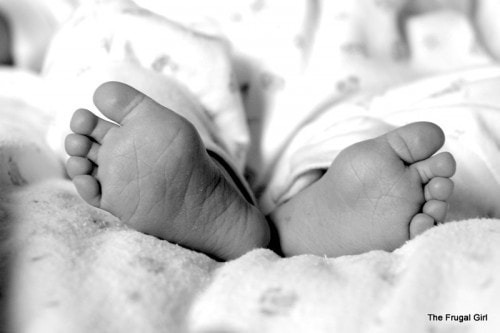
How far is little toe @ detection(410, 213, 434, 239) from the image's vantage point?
0.54 meters

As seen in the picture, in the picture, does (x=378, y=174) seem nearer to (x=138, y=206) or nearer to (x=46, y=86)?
(x=138, y=206)

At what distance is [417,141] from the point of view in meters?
0.54

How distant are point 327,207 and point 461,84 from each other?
0.30 meters

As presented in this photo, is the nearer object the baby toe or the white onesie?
the baby toe

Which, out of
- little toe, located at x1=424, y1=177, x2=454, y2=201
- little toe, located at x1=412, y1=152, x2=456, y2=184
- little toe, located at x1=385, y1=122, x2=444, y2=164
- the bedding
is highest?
little toe, located at x1=385, y1=122, x2=444, y2=164

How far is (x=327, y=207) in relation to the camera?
1.99 feet

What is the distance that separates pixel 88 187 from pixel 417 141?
33cm

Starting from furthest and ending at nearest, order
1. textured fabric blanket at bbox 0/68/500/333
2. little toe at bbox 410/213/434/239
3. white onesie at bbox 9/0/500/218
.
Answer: white onesie at bbox 9/0/500/218
little toe at bbox 410/213/434/239
textured fabric blanket at bbox 0/68/500/333

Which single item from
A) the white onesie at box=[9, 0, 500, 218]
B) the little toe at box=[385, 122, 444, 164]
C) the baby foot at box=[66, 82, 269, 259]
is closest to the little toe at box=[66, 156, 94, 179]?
the baby foot at box=[66, 82, 269, 259]

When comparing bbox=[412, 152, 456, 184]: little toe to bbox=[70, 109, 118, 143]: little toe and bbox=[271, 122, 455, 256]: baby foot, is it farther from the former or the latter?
bbox=[70, 109, 118, 143]: little toe

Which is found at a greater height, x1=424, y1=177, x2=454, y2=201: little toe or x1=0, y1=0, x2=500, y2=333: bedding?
x1=424, y1=177, x2=454, y2=201: little toe

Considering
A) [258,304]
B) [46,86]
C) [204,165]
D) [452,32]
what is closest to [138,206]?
[204,165]

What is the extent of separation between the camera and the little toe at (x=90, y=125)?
0.56m

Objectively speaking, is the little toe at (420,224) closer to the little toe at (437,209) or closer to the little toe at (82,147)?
the little toe at (437,209)
